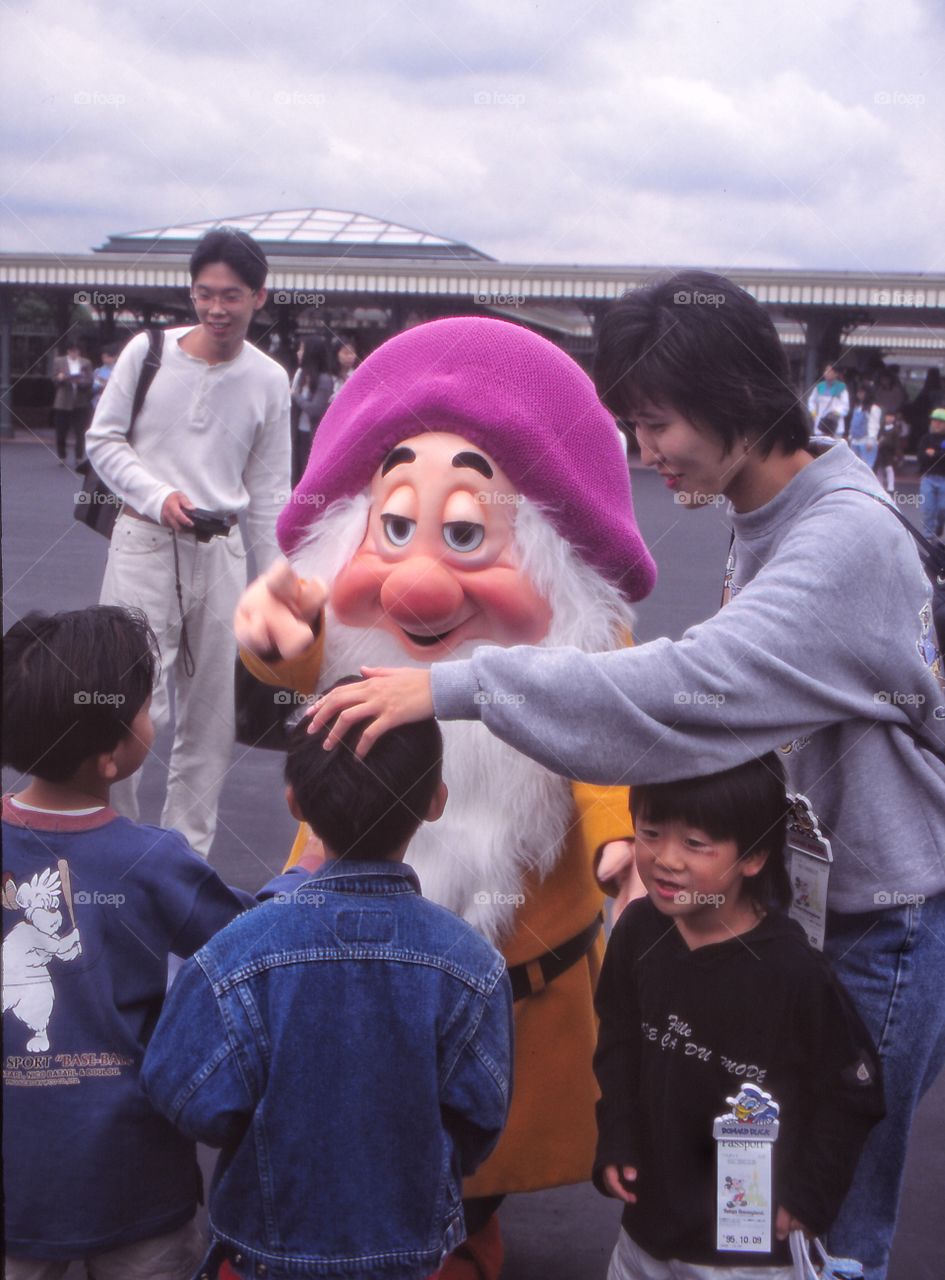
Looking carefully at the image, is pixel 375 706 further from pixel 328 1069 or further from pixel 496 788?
pixel 496 788

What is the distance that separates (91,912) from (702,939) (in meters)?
0.86

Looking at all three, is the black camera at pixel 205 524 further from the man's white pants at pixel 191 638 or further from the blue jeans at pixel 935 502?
the blue jeans at pixel 935 502

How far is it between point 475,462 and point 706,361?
0.55 m

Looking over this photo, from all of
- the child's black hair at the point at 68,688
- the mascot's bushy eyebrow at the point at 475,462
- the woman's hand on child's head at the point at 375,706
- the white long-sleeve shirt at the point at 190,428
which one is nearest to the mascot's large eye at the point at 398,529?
the mascot's bushy eyebrow at the point at 475,462

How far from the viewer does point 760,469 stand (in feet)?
6.20

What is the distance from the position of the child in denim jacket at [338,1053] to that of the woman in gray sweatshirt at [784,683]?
0.21 metres

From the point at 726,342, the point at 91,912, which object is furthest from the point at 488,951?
the point at 726,342

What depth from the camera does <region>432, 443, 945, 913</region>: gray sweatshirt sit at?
66.0 inches

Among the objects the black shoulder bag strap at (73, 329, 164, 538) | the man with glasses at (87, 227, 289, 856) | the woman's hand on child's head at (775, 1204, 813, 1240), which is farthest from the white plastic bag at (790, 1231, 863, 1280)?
the black shoulder bag strap at (73, 329, 164, 538)

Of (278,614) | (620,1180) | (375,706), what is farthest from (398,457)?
(620,1180)

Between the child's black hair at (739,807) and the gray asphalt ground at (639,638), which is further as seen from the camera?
the gray asphalt ground at (639,638)

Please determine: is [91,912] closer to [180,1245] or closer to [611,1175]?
[180,1245]

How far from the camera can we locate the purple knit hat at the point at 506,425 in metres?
2.26

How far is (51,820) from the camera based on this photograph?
1.94 meters
